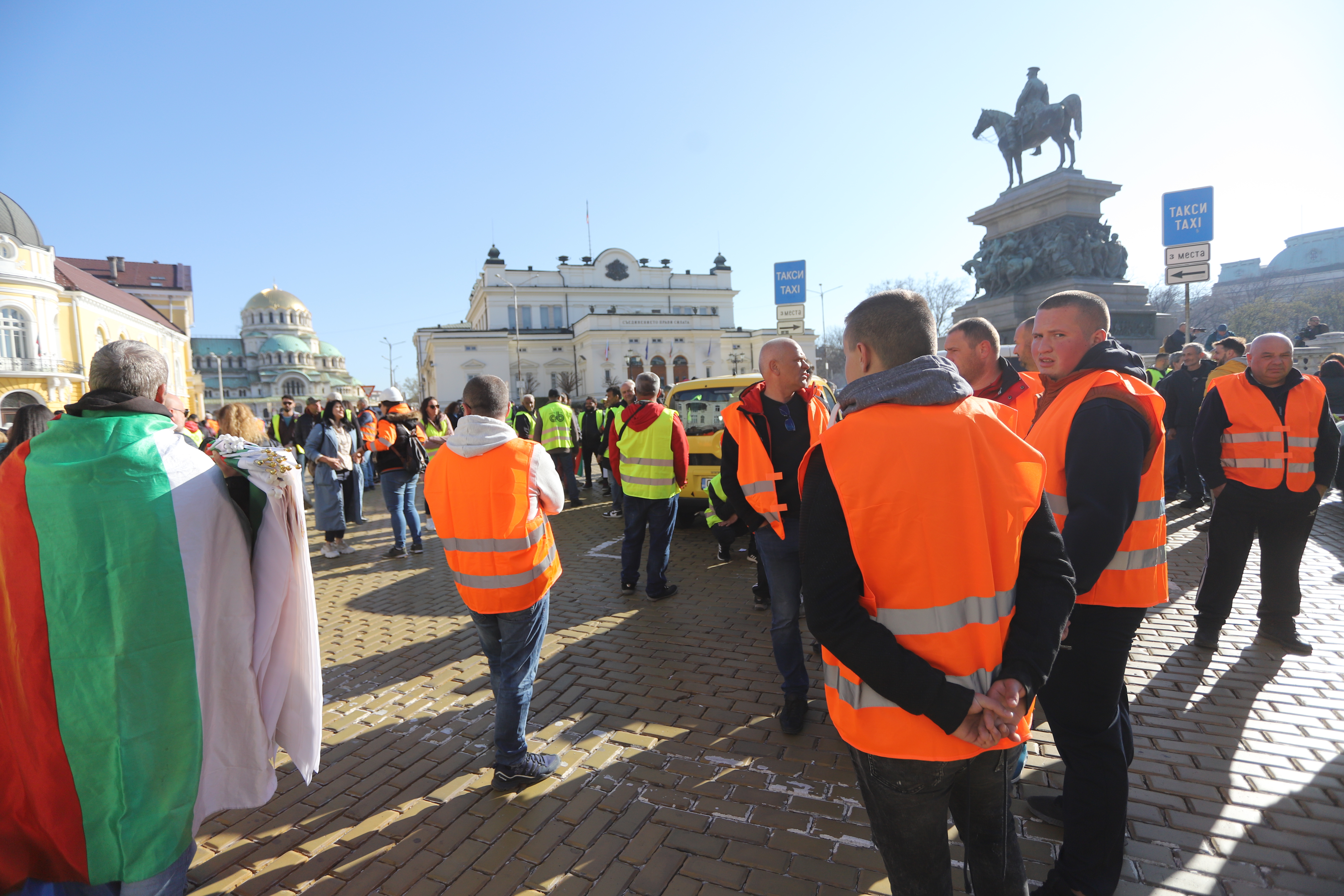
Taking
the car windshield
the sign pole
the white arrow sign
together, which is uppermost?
the white arrow sign

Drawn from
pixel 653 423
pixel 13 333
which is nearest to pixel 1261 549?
pixel 653 423

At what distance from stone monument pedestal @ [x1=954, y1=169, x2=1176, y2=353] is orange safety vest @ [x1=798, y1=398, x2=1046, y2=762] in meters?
16.0

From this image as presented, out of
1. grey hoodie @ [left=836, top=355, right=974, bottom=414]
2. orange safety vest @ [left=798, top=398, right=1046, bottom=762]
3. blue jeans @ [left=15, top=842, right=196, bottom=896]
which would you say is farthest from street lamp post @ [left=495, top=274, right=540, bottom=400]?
orange safety vest @ [left=798, top=398, right=1046, bottom=762]

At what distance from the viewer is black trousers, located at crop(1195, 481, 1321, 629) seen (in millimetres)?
4285

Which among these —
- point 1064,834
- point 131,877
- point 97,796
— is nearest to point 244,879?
point 131,877

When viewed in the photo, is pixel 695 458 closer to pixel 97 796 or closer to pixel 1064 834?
pixel 1064 834

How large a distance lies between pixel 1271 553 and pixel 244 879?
21.2 ft

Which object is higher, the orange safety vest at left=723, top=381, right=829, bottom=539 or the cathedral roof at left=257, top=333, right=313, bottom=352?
the cathedral roof at left=257, top=333, right=313, bottom=352

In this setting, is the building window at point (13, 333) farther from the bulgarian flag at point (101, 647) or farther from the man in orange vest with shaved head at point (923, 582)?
the man in orange vest with shaved head at point (923, 582)

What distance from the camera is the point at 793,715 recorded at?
142 inches

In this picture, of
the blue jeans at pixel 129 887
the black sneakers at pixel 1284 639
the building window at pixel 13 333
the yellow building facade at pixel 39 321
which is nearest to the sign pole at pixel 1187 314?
the black sneakers at pixel 1284 639

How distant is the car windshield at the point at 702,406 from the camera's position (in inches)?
328

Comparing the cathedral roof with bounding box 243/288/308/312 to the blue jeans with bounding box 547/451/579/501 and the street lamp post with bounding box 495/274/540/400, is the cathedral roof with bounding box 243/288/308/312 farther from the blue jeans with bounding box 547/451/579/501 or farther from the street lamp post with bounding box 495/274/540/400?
the blue jeans with bounding box 547/451/579/501

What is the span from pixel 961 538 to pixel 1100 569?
0.98m
